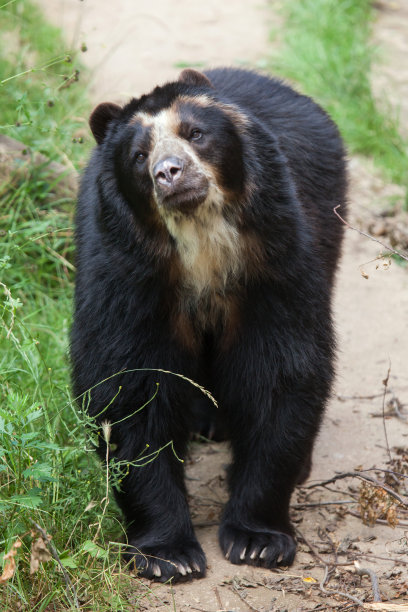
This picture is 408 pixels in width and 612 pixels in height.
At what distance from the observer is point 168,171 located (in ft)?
12.4

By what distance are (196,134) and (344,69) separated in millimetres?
6268

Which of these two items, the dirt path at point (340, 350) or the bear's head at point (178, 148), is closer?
the bear's head at point (178, 148)

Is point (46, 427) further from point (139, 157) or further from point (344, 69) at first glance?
point (344, 69)

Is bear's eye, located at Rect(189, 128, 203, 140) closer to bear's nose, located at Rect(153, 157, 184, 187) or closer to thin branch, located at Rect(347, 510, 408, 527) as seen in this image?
bear's nose, located at Rect(153, 157, 184, 187)

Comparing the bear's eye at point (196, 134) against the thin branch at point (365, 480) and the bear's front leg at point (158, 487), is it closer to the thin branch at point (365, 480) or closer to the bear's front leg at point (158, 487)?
the bear's front leg at point (158, 487)

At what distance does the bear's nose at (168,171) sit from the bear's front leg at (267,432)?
0.94m

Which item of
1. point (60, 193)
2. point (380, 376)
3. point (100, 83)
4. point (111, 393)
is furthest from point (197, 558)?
point (100, 83)

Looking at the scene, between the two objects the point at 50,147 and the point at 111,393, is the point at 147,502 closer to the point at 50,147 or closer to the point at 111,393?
the point at 111,393

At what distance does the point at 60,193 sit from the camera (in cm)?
680

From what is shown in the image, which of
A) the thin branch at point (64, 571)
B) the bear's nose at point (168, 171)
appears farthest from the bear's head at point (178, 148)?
the thin branch at point (64, 571)

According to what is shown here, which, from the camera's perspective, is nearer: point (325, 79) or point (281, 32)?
point (325, 79)

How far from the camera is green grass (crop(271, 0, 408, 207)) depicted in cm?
908

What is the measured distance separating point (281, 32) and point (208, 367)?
24.9ft

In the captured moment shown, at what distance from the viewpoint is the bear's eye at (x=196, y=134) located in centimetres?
404
